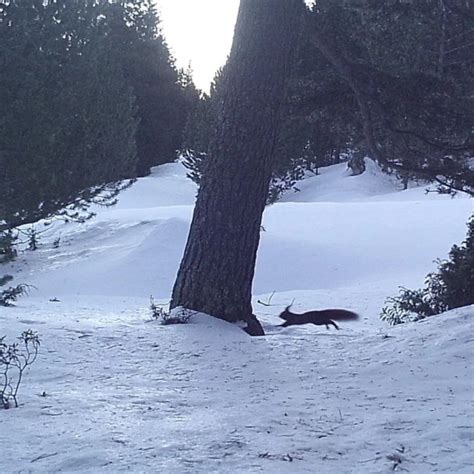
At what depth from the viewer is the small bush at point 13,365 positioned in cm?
392

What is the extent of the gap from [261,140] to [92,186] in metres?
9.84

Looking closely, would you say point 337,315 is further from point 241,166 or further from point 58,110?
point 58,110

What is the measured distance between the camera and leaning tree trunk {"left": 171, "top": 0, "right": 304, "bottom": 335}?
6746mm

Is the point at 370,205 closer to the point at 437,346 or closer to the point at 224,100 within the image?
the point at 224,100

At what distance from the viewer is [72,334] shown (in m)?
5.85

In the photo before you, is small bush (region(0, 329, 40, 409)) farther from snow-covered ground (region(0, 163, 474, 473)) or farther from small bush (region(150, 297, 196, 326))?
small bush (region(150, 297, 196, 326))

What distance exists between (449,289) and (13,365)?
5.40 m

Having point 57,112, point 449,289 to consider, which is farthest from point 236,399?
point 57,112

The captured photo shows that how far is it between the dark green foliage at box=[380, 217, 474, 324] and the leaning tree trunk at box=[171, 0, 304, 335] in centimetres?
276

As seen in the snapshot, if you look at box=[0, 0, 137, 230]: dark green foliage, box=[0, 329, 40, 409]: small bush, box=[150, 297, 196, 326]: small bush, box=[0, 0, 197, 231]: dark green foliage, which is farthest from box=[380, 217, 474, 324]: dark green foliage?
box=[0, 0, 137, 230]: dark green foliage

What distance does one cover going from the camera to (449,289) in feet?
A: 27.5

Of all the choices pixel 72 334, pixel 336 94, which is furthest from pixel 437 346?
pixel 336 94

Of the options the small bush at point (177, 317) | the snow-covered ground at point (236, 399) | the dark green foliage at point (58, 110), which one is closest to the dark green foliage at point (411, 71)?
the snow-covered ground at point (236, 399)

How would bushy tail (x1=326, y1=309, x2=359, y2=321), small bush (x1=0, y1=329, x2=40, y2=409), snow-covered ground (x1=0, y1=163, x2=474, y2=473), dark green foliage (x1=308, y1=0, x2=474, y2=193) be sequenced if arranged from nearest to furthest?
1. snow-covered ground (x1=0, y1=163, x2=474, y2=473)
2. small bush (x1=0, y1=329, x2=40, y2=409)
3. dark green foliage (x1=308, y1=0, x2=474, y2=193)
4. bushy tail (x1=326, y1=309, x2=359, y2=321)
